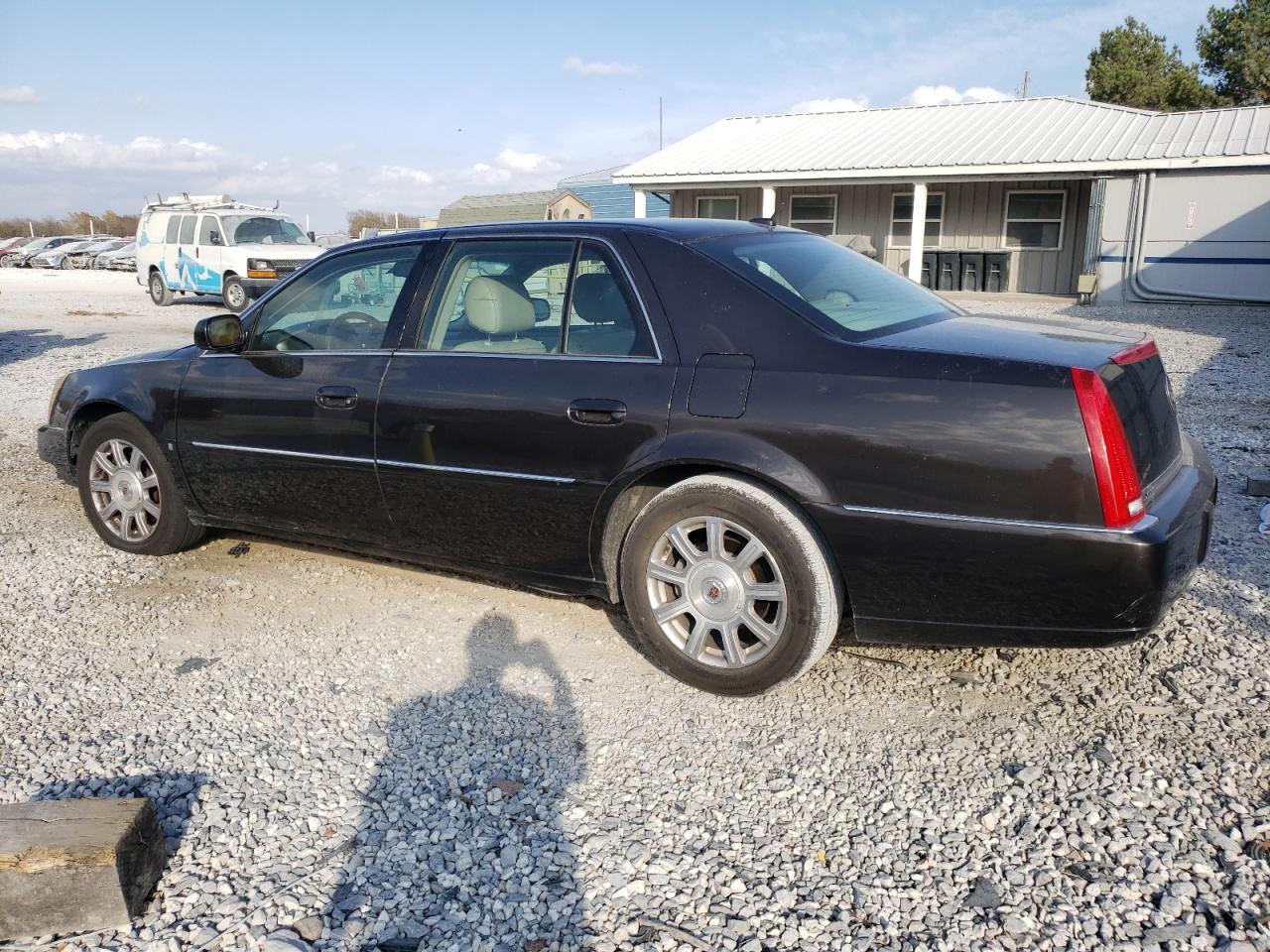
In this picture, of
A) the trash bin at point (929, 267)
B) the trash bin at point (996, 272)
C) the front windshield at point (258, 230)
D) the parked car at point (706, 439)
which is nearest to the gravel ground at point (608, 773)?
the parked car at point (706, 439)

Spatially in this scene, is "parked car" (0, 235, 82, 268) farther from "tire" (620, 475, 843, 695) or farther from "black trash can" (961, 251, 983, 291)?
"tire" (620, 475, 843, 695)

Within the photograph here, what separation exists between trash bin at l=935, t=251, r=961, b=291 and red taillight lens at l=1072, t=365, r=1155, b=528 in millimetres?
20500

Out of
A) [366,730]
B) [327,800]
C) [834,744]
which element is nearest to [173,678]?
[366,730]

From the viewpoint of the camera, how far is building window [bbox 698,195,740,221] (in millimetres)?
24859

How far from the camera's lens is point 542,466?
145 inches

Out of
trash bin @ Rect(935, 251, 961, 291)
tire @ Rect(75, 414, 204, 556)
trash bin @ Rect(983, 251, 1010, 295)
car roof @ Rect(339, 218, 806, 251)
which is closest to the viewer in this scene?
car roof @ Rect(339, 218, 806, 251)

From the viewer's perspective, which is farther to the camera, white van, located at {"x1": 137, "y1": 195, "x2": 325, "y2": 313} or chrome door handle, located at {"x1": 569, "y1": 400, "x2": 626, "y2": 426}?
white van, located at {"x1": 137, "y1": 195, "x2": 325, "y2": 313}

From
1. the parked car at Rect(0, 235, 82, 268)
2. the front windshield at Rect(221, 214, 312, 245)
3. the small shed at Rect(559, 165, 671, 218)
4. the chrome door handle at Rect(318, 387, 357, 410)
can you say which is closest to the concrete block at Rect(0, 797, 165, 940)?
the chrome door handle at Rect(318, 387, 357, 410)

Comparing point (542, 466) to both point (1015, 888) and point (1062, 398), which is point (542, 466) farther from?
point (1015, 888)

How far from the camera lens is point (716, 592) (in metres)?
3.43

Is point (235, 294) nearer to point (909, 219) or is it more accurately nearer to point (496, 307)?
point (909, 219)

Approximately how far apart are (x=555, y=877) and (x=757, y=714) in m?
1.04

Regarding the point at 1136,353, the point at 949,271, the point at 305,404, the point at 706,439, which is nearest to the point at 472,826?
the point at 706,439

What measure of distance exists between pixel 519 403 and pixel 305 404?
1141mm
